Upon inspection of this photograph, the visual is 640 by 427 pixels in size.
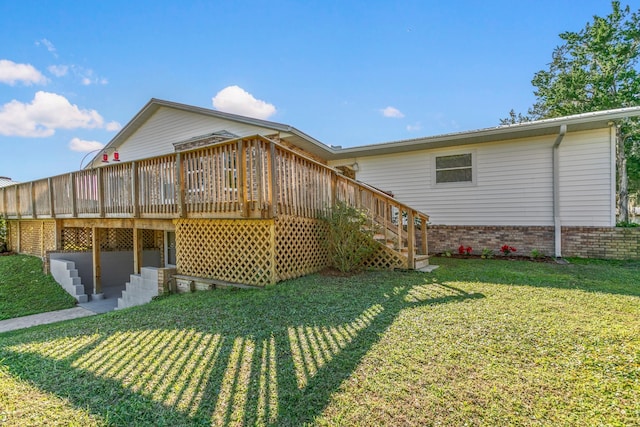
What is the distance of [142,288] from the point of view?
7254 mm

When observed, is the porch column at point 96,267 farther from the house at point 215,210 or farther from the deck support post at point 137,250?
the deck support post at point 137,250

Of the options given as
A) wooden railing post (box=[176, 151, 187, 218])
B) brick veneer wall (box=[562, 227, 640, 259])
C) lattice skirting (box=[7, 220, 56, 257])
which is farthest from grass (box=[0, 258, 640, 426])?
lattice skirting (box=[7, 220, 56, 257])

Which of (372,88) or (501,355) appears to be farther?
(372,88)

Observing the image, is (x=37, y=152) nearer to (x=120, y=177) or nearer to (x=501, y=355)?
(x=120, y=177)

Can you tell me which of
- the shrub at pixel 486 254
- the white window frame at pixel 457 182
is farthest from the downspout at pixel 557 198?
the white window frame at pixel 457 182

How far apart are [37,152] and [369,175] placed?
23.7 metres

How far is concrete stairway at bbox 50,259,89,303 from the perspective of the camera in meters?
8.70

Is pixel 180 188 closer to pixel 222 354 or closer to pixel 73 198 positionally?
pixel 222 354

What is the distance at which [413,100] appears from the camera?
14.5 m

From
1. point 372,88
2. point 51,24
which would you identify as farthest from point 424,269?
point 51,24

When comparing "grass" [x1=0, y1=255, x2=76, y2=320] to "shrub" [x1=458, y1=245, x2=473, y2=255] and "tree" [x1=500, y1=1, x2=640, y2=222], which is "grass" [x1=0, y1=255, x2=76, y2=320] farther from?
"tree" [x1=500, y1=1, x2=640, y2=222]

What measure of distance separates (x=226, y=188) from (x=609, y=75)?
69.9 feet

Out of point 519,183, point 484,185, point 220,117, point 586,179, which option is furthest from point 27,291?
point 586,179

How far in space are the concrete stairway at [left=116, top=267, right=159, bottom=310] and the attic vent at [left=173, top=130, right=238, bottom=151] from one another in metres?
4.25
